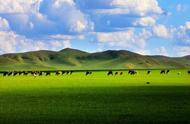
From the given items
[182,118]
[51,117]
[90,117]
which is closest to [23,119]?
[51,117]

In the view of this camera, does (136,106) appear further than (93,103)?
No

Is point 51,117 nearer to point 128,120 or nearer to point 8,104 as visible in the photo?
point 128,120

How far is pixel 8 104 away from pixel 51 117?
266 inches

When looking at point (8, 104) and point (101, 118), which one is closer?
point (101, 118)

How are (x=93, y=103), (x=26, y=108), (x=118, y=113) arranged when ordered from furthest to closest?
1. (x=93, y=103)
2. (x=26, y=108)
3. (x=118, y=113)

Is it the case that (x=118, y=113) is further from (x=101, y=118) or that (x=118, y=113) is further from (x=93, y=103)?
(x=93, y=103)

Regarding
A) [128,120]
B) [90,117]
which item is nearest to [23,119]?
[90,117]

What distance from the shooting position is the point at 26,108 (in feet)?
81.1

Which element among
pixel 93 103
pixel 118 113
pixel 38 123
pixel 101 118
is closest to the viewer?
pixel 38 123

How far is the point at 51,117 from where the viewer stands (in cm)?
2095

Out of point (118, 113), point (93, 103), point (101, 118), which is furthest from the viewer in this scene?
point (93, 103)

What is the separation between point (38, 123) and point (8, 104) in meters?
8.35

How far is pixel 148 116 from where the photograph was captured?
69.1ft

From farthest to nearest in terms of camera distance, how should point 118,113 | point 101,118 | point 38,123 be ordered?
point 118,113, point 101,118, point 38,123
